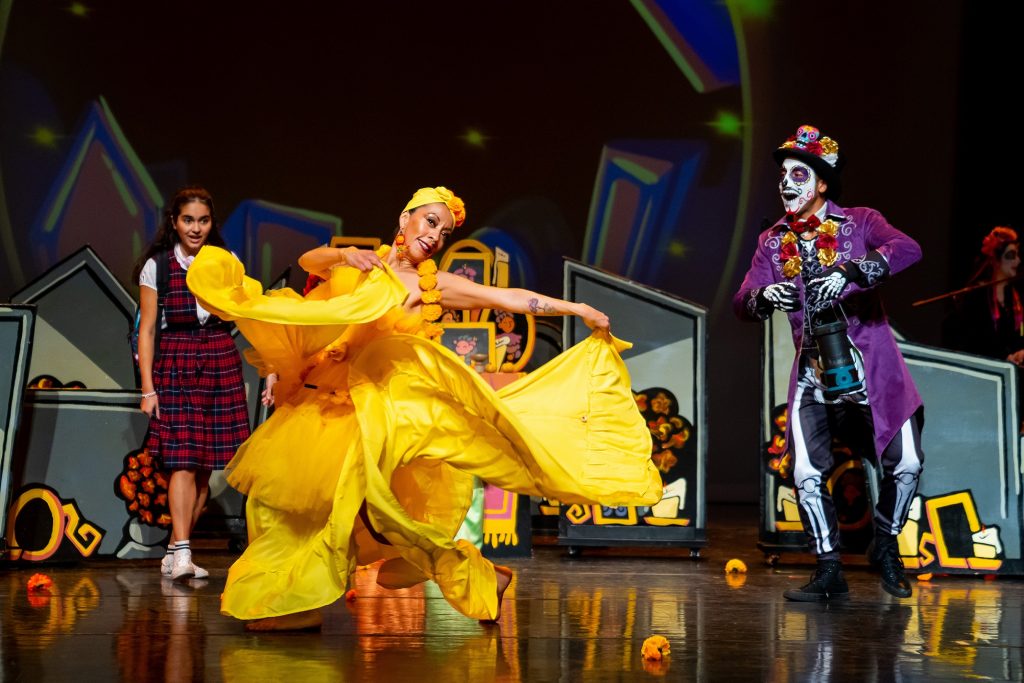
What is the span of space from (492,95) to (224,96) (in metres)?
1.58

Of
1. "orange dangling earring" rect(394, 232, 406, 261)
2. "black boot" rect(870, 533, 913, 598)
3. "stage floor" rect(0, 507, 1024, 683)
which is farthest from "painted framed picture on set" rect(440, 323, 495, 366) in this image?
"black boot" rect(870, 533, 913, 598)

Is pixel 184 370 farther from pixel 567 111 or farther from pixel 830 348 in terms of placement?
pixel 567 111

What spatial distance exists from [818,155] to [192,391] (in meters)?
2.54

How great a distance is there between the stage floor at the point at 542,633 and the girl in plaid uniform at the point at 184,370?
1.45 ft

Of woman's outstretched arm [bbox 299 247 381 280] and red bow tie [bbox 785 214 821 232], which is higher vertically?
red bow tie [bbox 785 214 821 232]

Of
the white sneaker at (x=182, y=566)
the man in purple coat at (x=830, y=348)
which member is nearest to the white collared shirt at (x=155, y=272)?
the white sneaker at (x=182, y=566)

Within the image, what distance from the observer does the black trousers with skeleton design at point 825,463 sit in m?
4.77

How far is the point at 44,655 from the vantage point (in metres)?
3.46

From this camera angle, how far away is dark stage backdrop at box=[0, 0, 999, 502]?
7.73m

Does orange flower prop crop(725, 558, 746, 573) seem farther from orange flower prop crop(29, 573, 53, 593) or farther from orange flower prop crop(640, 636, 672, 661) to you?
orange flower prop crop(29, 573, 53, 593)

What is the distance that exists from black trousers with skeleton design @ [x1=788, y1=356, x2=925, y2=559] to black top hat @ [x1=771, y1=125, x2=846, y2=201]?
676mm

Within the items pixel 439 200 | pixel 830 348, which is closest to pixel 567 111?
pixel 830 348

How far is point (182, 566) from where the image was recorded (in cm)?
495

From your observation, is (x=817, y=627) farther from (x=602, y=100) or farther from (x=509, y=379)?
(x=602, y=100)
